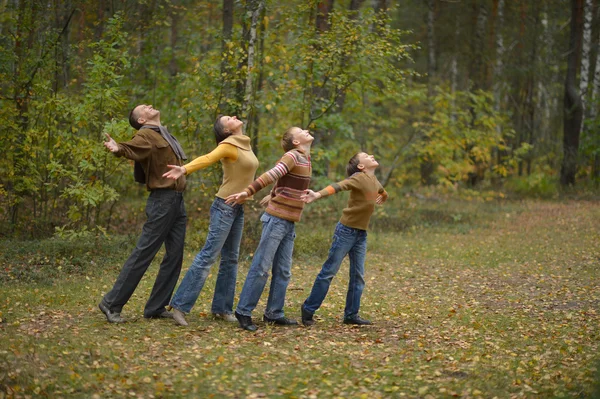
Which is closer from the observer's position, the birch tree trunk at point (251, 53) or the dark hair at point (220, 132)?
the dark hair at point (220, 132)

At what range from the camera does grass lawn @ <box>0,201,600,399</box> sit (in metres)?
5.49

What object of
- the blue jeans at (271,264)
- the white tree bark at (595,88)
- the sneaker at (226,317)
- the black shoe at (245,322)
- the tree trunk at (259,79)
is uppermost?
the white tree bark at (595,88)

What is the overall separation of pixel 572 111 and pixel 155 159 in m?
19.6

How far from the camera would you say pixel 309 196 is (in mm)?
7094

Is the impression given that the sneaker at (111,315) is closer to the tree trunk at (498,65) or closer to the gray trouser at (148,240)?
the gray trouser at (148,240)

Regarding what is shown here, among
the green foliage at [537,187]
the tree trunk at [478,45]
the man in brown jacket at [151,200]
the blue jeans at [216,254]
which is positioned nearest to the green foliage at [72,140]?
the man in brown jacket at [151,200]

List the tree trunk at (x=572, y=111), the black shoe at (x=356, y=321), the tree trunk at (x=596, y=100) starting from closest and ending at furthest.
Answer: the black shoe at (x=356, y=321) → the tree trunk at (x=572, y=111) → the tree trunk at (x=596, y=100)

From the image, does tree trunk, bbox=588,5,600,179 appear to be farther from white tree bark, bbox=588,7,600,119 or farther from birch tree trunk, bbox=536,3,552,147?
birch tree trunk, bbox=536,3,552,147

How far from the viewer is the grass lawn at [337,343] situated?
18.0ft

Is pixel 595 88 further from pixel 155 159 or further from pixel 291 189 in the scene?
pixel 155 159

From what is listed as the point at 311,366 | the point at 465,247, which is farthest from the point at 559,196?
the point at 311,366

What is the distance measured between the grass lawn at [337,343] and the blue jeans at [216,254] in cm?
34

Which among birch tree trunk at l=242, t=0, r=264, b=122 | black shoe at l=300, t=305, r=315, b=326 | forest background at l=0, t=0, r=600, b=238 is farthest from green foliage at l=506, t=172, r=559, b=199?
black shoe at l=300, t=305, r=315, b=326

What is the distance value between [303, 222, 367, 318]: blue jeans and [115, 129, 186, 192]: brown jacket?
1731 mm
